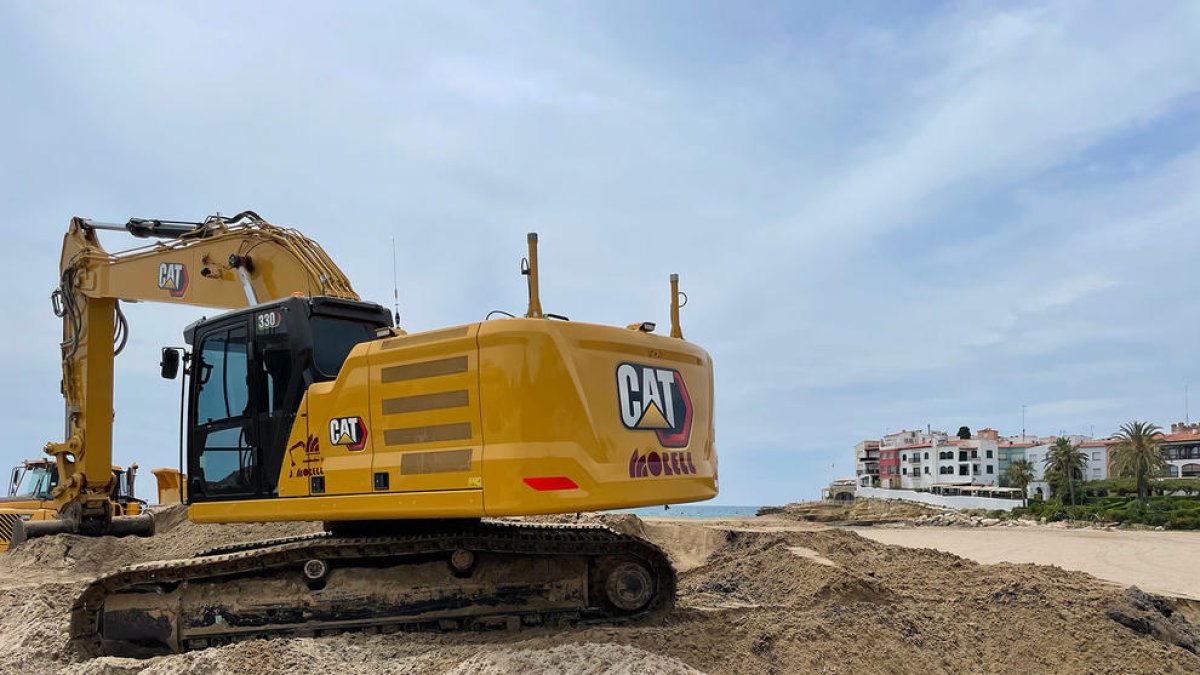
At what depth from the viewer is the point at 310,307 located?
791cm

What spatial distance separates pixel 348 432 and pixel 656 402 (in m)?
2.51

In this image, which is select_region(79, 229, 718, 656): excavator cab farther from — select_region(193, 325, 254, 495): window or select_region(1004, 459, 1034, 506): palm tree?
select_region(1004, 459, 1034, 506): palm tree

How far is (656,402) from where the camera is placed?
7.48m

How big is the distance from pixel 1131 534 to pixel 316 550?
36760 millimetres

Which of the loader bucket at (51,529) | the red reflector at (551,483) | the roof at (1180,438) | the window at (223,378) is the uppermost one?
the window at (223,378)

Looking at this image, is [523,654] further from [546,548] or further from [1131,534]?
[1131,534]

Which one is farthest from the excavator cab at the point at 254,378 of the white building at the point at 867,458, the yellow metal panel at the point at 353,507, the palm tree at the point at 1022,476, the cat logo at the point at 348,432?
the white building at the point at 867,458

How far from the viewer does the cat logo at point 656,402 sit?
7.21 m

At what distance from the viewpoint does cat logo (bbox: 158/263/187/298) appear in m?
12.1

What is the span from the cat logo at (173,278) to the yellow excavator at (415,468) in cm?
404

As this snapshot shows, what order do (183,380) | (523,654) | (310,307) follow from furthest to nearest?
(183,380) < (310,307) < (523,654)

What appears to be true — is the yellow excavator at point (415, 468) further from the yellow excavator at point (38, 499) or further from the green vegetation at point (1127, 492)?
the green vegetation at point (1127, 492)

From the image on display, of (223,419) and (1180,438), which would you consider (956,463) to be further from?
(223,419)

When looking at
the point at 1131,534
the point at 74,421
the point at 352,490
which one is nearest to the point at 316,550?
the point at 352,490
